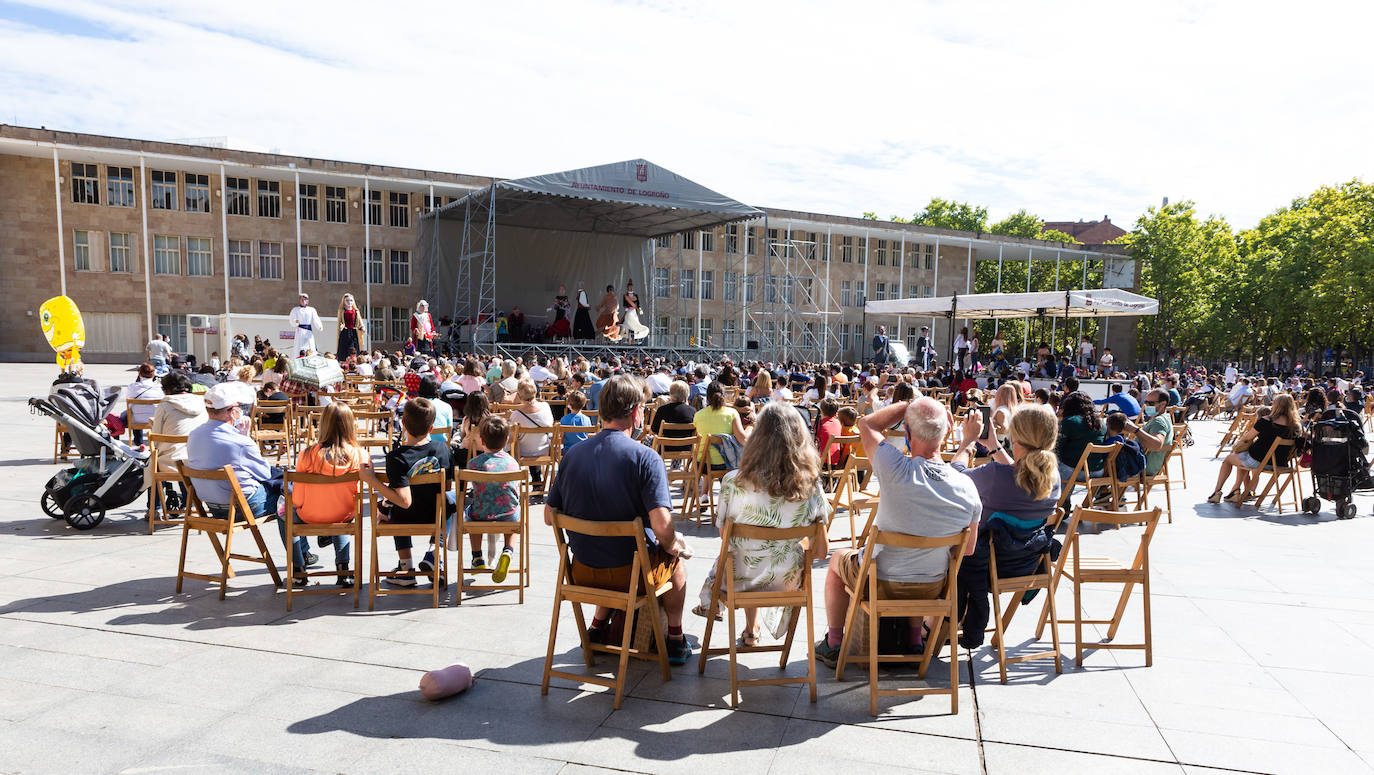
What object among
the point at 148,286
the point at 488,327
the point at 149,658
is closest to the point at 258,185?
the point at 148,286

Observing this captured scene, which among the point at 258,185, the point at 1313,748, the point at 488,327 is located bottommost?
the point at 1313,748

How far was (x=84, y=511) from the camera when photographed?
19.9ft

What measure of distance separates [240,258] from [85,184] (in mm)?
5026

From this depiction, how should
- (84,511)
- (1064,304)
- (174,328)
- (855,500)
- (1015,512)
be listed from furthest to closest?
1. (174,328)
2. (1064,304)
3. (84,511)
4. (855,500)
5. (1015,512)

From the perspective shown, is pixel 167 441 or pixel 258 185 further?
pixel 258 185

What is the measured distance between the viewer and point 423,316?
59.8 feet

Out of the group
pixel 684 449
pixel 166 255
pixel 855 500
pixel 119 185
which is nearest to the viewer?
pixel 855 500

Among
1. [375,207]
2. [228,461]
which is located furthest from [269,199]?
[228,461]

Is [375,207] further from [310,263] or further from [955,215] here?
[955,215]

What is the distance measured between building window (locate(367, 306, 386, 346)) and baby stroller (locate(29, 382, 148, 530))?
24.3m

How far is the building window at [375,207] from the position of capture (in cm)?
3008

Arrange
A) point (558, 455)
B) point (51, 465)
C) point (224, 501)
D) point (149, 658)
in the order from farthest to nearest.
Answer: point (51, 465), point (558, 455), point (224, 501), point (149, 658)

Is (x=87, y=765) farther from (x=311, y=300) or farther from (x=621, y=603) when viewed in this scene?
(x=311, y=300)

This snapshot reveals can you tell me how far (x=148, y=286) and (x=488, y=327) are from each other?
42.6 ft
